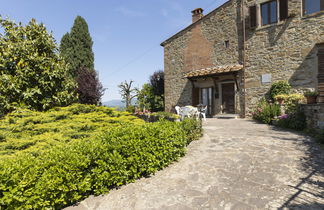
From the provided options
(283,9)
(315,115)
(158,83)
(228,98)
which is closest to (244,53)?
(283,9)

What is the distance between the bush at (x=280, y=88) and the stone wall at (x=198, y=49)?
1.95 metres

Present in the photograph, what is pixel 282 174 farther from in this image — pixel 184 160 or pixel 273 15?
pixel 273 15

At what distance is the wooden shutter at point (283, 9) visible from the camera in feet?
31.7

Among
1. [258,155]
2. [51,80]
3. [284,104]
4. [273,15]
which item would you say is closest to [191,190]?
[258,155]

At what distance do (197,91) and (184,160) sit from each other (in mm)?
9612

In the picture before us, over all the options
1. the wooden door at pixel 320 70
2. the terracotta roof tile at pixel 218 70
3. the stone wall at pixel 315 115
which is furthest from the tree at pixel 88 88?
the wooden door at pixel 320 70

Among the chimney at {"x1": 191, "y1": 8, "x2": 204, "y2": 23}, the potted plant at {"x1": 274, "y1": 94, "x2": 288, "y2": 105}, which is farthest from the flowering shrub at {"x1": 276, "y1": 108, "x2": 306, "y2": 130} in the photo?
the chimney at {"x1": 191, "y1": 8, "x2": 204, "y2": 23}

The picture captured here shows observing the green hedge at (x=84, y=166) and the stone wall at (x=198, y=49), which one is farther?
the stone wall at (x=198, y=49)

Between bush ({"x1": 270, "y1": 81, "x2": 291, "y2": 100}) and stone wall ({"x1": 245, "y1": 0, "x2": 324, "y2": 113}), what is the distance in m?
0.32

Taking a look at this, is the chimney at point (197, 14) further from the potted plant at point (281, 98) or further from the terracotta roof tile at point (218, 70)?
the potted plant at point (281, 98)

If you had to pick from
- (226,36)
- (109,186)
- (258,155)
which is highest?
(226,36)

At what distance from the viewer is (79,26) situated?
56.1ft

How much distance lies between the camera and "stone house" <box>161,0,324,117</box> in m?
9.18

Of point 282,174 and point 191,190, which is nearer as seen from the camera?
point 191,190
